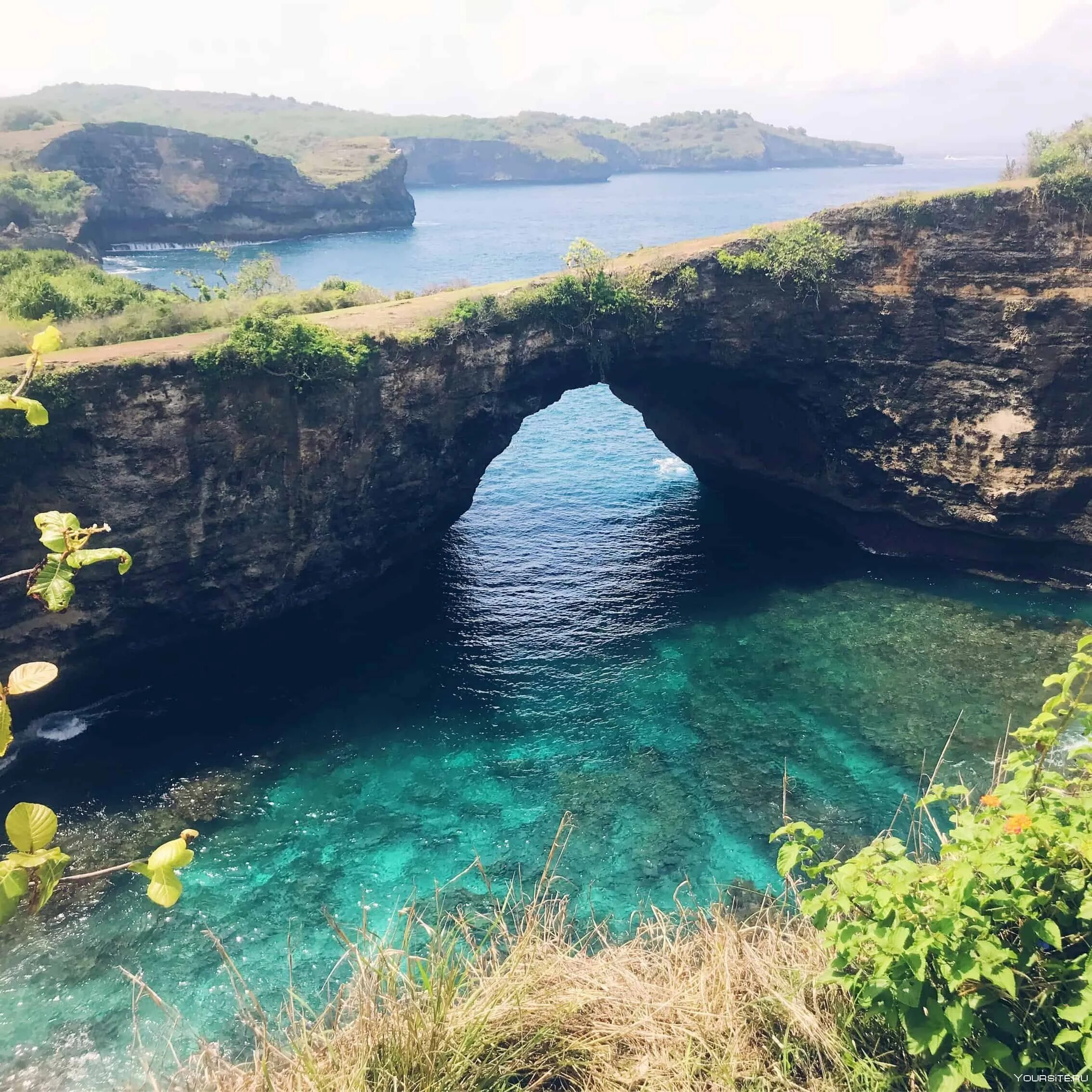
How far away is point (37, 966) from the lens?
16.5 meters

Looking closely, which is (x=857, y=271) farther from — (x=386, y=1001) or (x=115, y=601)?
(x=386, y=1001)

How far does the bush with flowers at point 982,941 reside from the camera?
6.58 meters

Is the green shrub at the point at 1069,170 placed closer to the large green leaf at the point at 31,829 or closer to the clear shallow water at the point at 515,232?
the large green leaf at the point at 31,829

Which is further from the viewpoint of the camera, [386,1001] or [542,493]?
[542,493]

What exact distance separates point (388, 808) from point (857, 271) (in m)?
26.2

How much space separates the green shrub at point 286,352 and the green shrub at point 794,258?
592 inches

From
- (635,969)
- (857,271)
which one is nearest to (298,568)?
(635,969)

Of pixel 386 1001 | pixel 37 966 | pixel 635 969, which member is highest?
pixel 386 1001

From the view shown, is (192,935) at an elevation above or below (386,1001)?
below

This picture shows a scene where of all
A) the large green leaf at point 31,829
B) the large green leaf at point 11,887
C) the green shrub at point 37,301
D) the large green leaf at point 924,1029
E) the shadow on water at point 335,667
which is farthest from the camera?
the green shrub at point 37,301

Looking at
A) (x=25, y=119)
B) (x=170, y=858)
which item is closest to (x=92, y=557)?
(x=170, y=858)

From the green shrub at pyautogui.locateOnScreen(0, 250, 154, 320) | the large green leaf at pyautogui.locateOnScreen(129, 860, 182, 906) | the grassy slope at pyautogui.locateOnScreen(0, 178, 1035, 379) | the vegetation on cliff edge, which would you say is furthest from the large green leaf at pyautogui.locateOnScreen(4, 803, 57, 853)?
the green shrub at pyautogui.locateOnScreen(0, 250, 154, 320)

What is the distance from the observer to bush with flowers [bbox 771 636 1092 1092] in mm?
6578

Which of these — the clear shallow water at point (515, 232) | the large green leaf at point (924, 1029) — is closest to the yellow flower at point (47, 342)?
the large green leaf at point (924, 1029)
